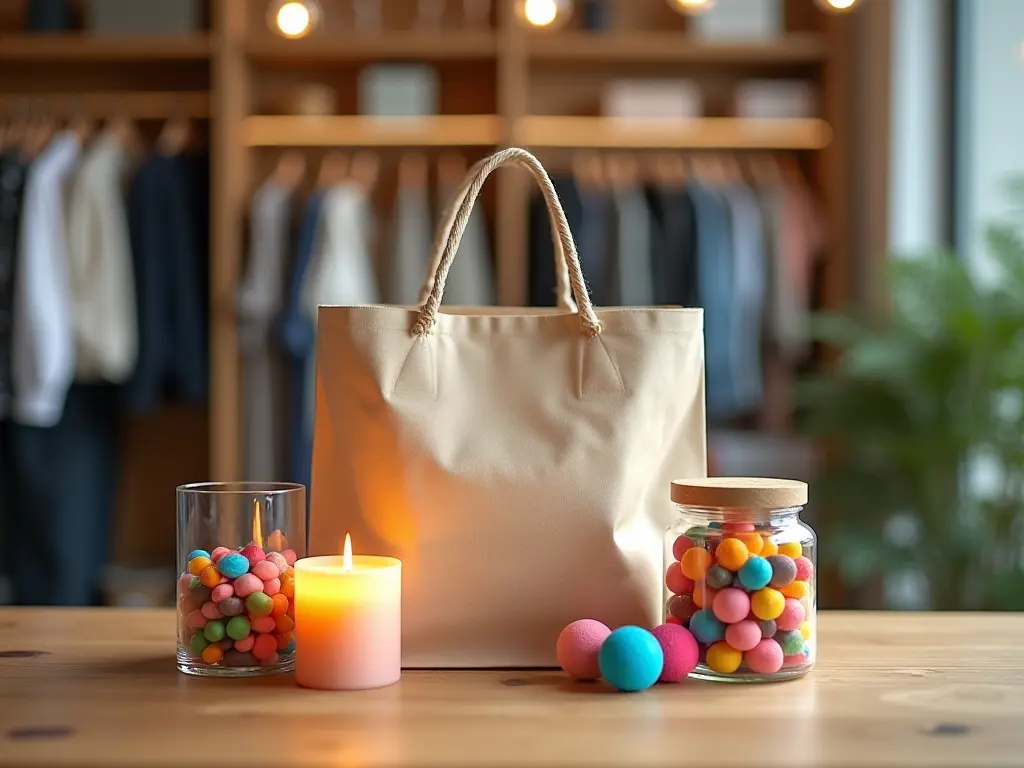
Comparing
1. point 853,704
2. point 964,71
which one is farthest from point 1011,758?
point 964,71

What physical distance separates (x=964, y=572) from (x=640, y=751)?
2260 millimetres

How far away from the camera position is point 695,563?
2.78 ft

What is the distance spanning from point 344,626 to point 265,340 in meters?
2.60

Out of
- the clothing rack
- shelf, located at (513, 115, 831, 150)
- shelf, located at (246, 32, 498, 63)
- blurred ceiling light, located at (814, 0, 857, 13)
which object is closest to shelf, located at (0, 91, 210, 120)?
the clothing rack

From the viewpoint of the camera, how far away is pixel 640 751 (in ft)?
2.20

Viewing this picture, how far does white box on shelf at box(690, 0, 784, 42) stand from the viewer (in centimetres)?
349

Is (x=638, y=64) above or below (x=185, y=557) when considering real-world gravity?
above

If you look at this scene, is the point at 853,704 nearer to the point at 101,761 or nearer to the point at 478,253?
the point at 101,761

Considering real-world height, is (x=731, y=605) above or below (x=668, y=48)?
below

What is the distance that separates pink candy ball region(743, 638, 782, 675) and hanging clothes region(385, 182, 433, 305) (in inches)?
102

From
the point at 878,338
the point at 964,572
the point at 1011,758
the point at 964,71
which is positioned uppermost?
the point at 964,71

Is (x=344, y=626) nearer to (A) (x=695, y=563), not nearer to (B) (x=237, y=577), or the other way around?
(B) (x=237, y=577)

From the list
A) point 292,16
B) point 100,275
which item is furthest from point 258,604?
point 100,275

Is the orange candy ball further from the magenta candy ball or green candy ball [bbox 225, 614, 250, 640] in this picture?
green candy ball [bbox 225, 614, 250, 640]
